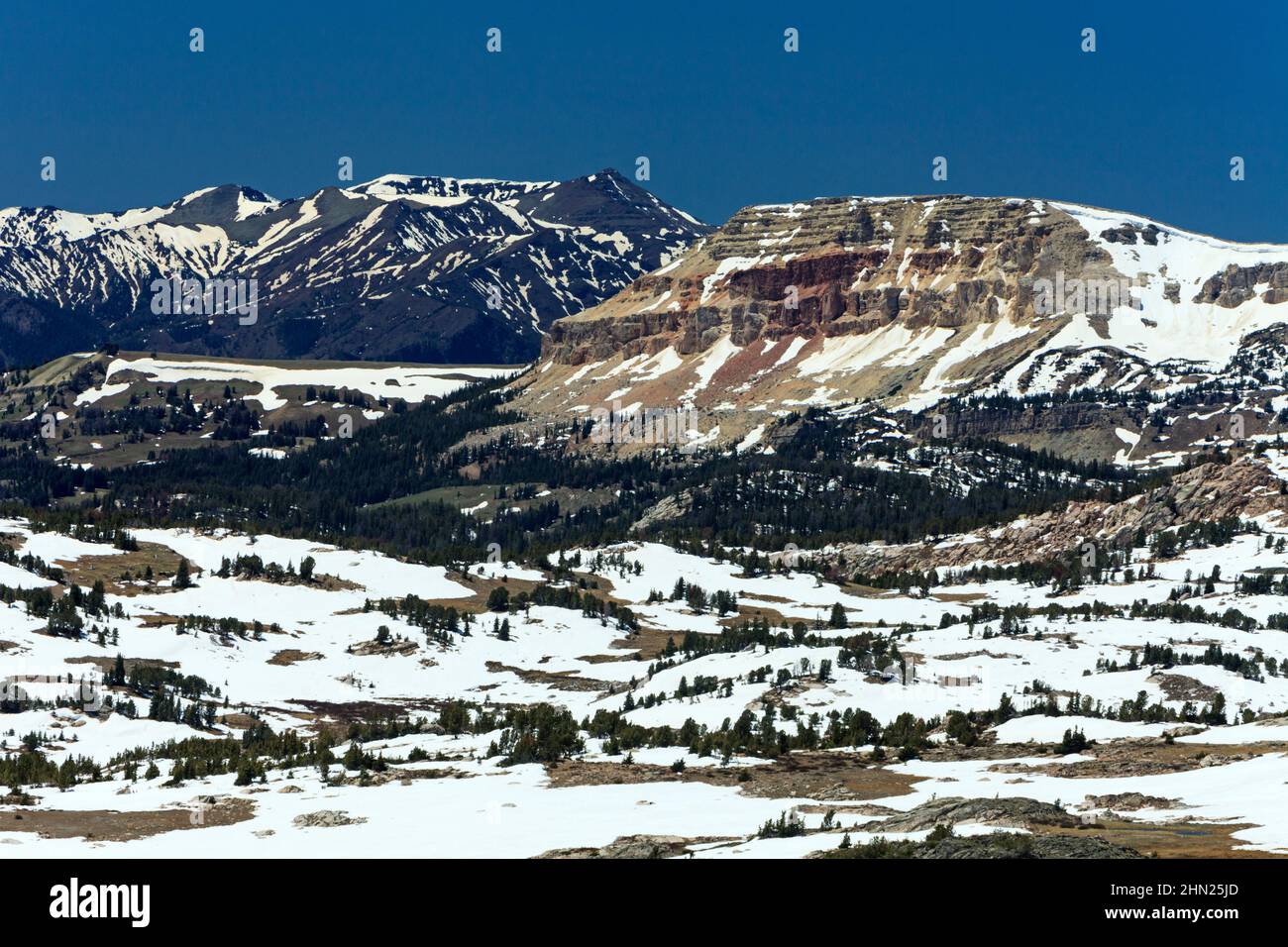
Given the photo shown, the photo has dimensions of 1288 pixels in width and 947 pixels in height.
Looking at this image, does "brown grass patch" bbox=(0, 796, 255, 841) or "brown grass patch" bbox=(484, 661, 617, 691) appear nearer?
"brown grass patch" bbox=(0, 796, 255, 841)


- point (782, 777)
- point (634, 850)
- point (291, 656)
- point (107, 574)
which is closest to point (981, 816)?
point (634, 850)

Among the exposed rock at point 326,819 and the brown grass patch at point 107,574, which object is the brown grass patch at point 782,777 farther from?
the brown grass patch at point 107,574

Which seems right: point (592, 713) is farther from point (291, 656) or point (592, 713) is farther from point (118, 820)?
point (118, 820)

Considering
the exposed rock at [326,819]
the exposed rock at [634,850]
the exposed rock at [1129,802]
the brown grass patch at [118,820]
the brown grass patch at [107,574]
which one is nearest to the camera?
the exposed rock at [634,850]

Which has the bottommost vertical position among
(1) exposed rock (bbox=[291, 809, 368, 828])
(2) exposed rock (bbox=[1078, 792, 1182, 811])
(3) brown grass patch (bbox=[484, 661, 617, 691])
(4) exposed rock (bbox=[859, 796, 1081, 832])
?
(3) brown grass patch (bbox=[484, 661, 617, 691])

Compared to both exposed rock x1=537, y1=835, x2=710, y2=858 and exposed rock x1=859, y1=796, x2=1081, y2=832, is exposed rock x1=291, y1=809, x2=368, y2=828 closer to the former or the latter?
exposed rock x1=537, y1=835, x2=710, y2=858

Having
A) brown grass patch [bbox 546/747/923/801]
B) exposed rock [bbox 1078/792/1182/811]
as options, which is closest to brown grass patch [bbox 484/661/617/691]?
brown grass patch [bbox 546/747/923/801]

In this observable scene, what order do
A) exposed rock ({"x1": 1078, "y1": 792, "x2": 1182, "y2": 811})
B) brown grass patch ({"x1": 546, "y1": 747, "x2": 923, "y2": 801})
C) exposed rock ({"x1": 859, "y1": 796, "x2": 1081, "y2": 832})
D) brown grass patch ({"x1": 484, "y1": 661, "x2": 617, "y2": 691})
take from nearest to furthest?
1. exposed rock ({"x1": 859, "y1": 796, "x2": 1081, "y2": 832})
2. exposed rock ({"x1": 1078, "y1": 792, "x2": 1182, "y2": 811})
3. brown grass patch ({"x1": 546, "y1": 747, "x2": 923, "y2": 801})
4. brown grass patch ({"x1": 484, "y1": 661, "x2": 617, "y2": 691})

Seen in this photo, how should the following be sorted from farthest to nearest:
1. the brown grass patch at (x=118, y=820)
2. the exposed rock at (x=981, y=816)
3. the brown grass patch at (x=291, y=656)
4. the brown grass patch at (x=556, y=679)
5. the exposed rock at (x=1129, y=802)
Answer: the brown grass patch at (x=291, y=656) → the brown grass patch at (x=556, y=679) → the brown grass patch at (x=118, y=820) → the exposed rock at (x=1129, y=802) → the exposed rock at (x=981, y=816)

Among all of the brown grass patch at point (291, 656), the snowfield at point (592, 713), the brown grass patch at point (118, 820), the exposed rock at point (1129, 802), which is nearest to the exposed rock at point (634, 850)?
the snowfield at point (592, 713)
